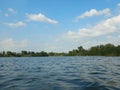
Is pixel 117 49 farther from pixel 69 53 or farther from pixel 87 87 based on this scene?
pixel 87 87

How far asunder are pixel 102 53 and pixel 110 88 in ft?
368

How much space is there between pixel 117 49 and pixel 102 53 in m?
13.2

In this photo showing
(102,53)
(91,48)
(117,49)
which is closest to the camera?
(117,49)

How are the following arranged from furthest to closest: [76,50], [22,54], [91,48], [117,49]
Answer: [22,54]
[76,50]
[91,48]
[117,49]

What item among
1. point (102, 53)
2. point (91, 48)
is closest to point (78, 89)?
point (102, 53)

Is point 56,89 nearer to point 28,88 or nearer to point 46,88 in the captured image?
point 46,88

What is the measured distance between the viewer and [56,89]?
1127cm

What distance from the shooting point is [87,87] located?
38.5 ft

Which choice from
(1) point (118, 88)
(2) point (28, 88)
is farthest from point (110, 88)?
(2) point (28, 88)

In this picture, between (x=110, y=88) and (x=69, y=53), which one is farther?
(x=69, y=53)

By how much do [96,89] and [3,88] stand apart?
195 inches

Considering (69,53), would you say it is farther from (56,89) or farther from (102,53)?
(56,89)

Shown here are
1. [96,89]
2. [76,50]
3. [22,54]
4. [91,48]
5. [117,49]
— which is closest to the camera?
[96,89]

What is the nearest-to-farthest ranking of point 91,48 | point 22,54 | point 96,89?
point 96,89 < point 91,48 < point 22,54
